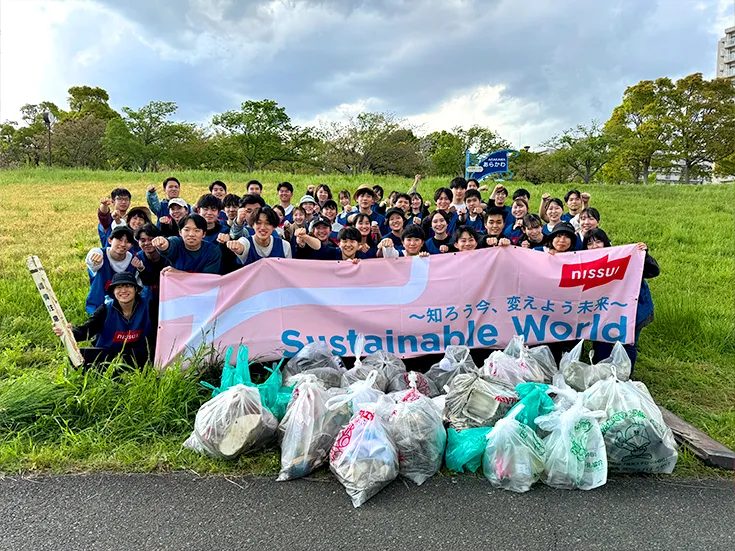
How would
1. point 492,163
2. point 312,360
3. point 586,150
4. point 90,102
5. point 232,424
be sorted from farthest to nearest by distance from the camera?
point 90,102
point 586,150
point 492,163
point 312,360
point 232,424

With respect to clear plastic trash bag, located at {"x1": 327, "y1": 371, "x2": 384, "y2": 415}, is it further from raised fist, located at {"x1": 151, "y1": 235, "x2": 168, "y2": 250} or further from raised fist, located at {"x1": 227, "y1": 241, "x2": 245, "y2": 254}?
raised fist, located at {"x1": 151, "y1": 235, "x2": 168, "y2": 250}

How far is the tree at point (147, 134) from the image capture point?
35.8 metres

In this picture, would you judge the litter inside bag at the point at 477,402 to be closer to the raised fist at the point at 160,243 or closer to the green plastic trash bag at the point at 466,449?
the green plastic trash bag at the point at 466,449

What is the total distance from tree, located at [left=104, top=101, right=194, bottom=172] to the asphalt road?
1479 inches

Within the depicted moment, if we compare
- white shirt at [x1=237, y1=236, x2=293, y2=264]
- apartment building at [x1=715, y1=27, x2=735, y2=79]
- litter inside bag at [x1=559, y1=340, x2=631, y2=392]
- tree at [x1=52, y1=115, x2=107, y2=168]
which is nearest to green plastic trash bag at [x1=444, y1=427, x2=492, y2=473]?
litter inside bag at [x1=559, y1=340, x2=631, y2=392]

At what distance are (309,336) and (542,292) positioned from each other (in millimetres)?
2276

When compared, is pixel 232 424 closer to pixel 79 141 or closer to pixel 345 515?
pixel 345 515

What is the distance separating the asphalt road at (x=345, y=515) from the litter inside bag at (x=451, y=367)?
1.00m

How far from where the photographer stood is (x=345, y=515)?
279cm

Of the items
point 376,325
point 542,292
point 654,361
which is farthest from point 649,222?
point 376,325

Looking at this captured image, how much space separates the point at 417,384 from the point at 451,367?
0.38 meters

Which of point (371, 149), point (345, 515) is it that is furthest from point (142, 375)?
point (371, 149)

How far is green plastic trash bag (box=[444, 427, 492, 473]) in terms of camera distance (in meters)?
3.17

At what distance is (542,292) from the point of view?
4.75 metres
